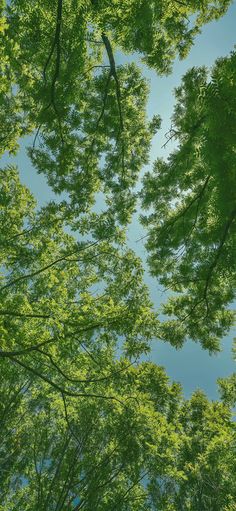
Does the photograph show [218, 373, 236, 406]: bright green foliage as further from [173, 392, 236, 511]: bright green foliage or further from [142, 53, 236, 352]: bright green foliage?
[142, 53, 236, 352]: bright green foliage

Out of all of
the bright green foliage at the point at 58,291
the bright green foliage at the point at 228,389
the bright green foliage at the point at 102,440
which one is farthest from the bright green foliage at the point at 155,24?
the bright green foliage at the point at 228,389

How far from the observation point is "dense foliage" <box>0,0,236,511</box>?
6.71 metres

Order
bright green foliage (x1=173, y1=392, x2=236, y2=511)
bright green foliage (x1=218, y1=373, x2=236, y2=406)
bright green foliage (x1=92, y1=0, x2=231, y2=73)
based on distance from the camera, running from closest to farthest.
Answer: bright green foliage (x1=92, y1=0, x2=231, y2=73) → bright green foliage (x1=173, y1=392, x2=236, y2=511) → bright green foliage (x1=218, y1=373, x2=236, y2=406)

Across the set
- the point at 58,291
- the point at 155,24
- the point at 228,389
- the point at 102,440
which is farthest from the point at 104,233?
the point at 228,389

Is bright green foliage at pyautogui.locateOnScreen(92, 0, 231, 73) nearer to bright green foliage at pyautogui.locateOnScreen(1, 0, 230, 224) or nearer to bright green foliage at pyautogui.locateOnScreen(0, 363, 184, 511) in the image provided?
bright green foliage at pyautogui.locateOnScreen(1, 0, 230, 224)

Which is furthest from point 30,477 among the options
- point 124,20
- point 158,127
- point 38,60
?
point 124,20

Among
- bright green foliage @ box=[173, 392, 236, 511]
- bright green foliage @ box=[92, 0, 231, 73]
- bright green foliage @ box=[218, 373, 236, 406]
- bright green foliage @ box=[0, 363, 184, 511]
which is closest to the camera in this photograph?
bright green foliage @ box=[92, 0, 231, 73]

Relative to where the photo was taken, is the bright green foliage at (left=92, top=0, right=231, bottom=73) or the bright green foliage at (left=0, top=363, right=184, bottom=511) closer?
the bright green foliage at (left=92, top=0, right=231, bottom=73)

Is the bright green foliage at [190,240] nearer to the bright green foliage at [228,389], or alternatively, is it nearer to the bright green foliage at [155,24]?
the bright green foliage at [155,24]

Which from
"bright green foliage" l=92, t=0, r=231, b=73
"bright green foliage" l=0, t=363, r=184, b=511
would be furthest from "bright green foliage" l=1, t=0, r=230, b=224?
"bright green foliage" l=0, t=363, r=184, b=511

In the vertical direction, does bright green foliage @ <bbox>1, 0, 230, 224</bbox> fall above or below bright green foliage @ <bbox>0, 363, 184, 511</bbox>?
above

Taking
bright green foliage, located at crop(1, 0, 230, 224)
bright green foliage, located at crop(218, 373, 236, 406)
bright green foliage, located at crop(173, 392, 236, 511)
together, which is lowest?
bright green foliage, located at crop(173, 392, 236, 511)

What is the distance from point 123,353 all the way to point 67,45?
655 centimetres

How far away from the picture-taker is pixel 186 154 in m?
7.36
